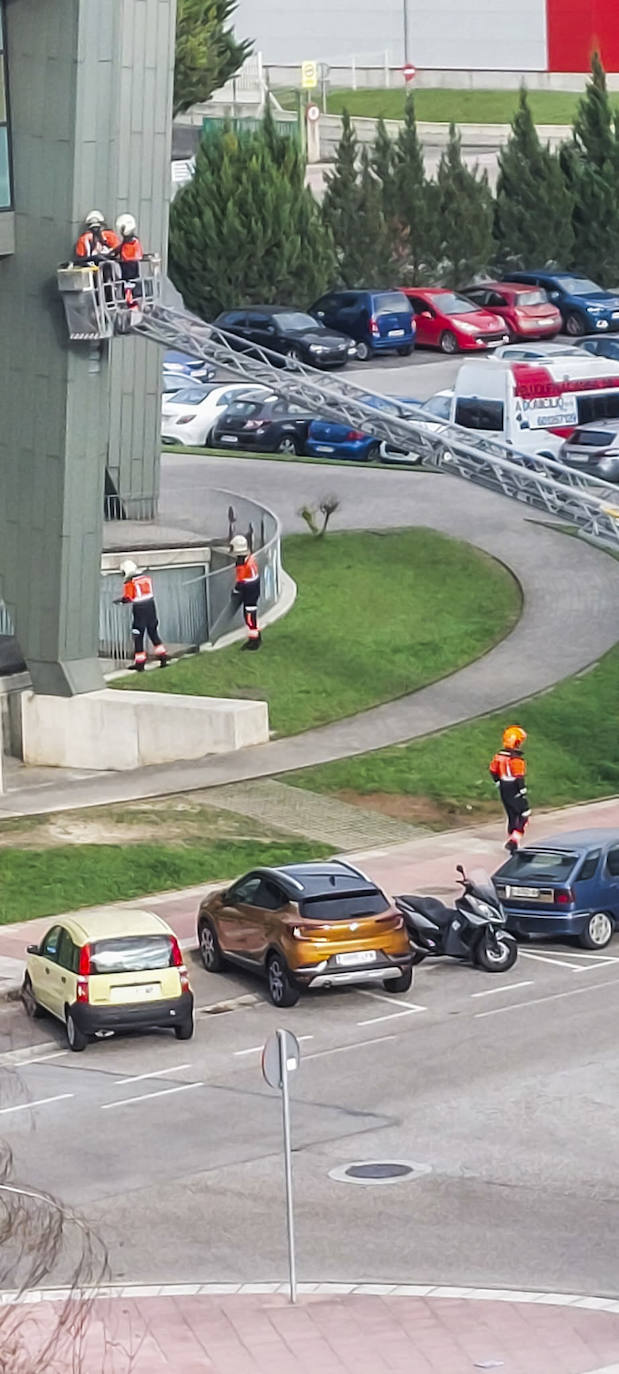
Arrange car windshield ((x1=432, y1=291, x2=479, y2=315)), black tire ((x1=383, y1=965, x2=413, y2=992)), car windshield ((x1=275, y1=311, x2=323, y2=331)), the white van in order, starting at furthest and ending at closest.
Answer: car windshield ((x1=432, y1=291, x2=479, y2=315))
car windshield ((x1=275, y1=311, x2=323, y2=331))
the white van
black tire ((x1=383, y1=965, x2=413, y2=992))

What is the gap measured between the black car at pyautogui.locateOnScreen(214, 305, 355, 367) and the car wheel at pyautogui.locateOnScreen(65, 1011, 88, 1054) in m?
39.8

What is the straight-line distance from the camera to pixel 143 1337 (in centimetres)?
1540

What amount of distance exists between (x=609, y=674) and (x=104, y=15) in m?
12.3

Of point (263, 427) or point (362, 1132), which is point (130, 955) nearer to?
point (362, 1132)

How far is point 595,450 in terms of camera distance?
49.3 meters

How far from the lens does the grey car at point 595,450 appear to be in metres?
48.7

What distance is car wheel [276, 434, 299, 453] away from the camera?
55062 millimetres

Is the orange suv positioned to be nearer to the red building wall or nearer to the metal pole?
the metal pole

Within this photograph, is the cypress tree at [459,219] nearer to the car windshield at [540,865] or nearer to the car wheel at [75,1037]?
the car windshield at [540,865]

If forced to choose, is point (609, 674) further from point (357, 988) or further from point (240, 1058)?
point (240, 1058)

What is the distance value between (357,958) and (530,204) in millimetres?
51529

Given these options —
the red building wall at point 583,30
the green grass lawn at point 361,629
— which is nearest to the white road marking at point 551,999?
the green grass lawn at point 361,629

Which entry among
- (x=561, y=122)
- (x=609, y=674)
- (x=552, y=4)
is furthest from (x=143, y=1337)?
(x=552, y=4)

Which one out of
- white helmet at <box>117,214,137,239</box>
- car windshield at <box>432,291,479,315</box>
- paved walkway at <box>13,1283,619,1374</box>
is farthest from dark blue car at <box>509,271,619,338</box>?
paved walkway at <box>13,1283,619,1374</box>
